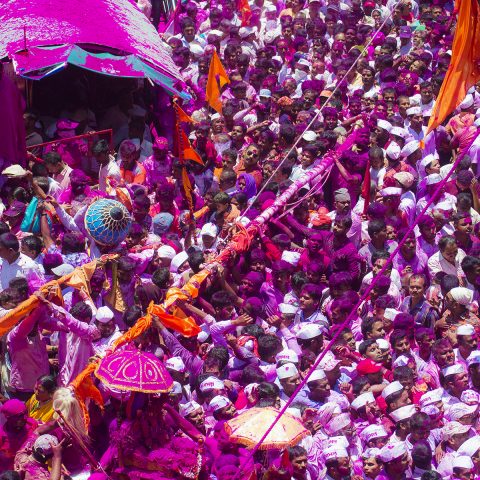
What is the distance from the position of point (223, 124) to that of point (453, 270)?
11.8 feet

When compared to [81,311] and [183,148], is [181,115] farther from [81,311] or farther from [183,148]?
[81,311]

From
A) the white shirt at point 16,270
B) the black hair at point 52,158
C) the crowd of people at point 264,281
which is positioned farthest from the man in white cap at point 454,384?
the black hair at point 52,158

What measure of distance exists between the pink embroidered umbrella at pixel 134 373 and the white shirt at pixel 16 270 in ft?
5.66

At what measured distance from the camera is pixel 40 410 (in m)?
9.95

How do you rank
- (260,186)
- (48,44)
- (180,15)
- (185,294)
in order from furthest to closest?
(180,15) < (48,44) < (260,186) < (185,294)

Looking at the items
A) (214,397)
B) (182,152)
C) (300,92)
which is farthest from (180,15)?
(214,397)

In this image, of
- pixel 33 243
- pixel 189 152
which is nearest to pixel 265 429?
pixel 33 243

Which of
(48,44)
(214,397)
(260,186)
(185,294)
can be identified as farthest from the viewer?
(48,44)

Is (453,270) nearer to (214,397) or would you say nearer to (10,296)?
(214,397)

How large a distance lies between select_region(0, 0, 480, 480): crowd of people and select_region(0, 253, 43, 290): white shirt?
Answer: 1cm

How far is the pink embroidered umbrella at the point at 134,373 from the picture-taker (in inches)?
354

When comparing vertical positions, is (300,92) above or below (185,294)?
below

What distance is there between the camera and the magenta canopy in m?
13.8

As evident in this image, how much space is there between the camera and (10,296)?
1023cm
